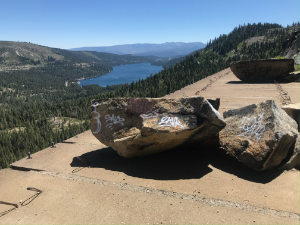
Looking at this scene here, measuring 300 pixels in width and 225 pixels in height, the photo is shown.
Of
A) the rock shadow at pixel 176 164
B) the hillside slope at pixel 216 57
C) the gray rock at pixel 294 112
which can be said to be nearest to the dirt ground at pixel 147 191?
the rock shadow at pixel 176 164

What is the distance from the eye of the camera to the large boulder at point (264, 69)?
93.8 feet

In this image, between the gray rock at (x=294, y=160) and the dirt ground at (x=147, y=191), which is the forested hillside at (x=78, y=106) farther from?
the gray rock at (x=294, y=160)

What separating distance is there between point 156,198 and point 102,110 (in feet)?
16.5

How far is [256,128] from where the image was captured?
1027 cm

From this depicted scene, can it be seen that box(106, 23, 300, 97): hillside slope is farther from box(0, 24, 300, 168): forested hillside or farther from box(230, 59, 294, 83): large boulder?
box(230, 59, 294, 83): large boulder

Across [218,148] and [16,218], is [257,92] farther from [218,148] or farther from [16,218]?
[16,218]

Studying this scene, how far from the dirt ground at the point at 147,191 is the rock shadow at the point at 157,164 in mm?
39

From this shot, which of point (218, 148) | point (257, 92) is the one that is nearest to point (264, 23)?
point (257, 92)

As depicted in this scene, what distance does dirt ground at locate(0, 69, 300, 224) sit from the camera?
25.8ft

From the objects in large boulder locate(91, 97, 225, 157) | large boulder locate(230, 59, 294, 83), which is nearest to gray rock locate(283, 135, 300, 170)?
large boulder locate(91, 97, 225, 157)

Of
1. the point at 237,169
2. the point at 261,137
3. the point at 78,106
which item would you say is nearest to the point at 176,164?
the point at 237,169

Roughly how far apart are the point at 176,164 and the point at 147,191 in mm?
2334

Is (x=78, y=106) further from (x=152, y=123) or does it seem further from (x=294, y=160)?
(x=294, y=160)

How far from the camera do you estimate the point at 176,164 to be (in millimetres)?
11219
